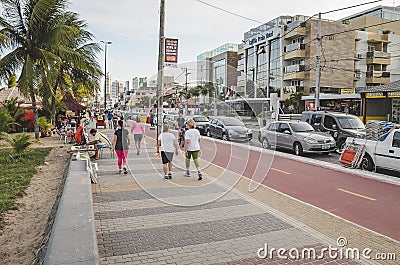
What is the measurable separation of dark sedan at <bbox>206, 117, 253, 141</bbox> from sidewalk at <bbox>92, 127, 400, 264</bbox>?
716 centimetres

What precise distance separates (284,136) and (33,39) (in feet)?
44.1

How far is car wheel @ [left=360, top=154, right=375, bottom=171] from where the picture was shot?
10.9m

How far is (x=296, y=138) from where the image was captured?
15.0 m

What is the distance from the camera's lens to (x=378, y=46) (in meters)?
47.3

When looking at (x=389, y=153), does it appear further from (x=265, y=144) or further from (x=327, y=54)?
(x=327, y=54)

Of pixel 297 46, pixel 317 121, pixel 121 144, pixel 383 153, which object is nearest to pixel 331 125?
pixel 317 121

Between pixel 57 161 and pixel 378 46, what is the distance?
47.9 meters

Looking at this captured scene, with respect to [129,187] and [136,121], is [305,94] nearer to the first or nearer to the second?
[136,121]

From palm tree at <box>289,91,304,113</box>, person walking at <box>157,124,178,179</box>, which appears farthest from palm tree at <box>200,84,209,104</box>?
palm tree at <box>289,91,304,113</box>

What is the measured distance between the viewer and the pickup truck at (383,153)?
1001cm

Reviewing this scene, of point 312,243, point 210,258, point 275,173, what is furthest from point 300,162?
point 210,258

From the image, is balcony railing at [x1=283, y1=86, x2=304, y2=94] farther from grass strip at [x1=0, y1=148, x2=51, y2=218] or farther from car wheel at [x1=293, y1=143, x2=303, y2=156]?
grass strip at [x1=0, y1=148, x2=51, y2=218]

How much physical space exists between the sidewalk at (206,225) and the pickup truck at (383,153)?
439 cm

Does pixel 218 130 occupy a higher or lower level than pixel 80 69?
lower
